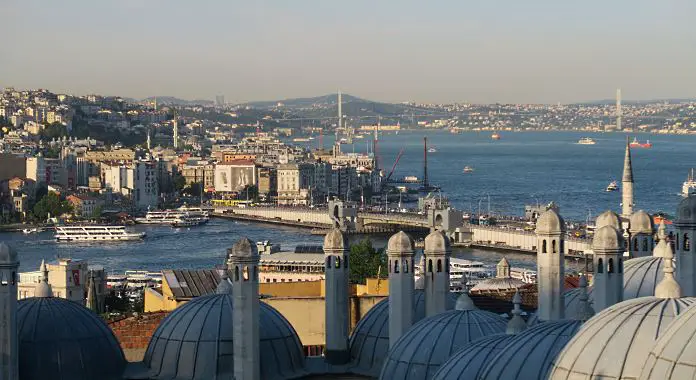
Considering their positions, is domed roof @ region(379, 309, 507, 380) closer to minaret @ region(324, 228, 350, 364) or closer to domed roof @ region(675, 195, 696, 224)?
domed roof @ region(675, 195, 696, 224)

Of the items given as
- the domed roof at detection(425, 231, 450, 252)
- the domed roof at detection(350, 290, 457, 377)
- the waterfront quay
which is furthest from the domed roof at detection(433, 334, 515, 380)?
the waterfront quay

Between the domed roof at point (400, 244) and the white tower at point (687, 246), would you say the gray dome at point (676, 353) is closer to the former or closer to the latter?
the white tower at point (687, 246)

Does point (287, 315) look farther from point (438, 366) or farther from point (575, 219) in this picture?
point (575, 219)

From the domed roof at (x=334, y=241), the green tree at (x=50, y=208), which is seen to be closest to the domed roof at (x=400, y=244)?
the domed roof at (x=334, y=241)

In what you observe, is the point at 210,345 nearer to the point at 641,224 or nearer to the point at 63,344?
the point at 63,344

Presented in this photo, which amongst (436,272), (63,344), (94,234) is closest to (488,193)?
(94,234)

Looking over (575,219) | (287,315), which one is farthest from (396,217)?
(287,315)
